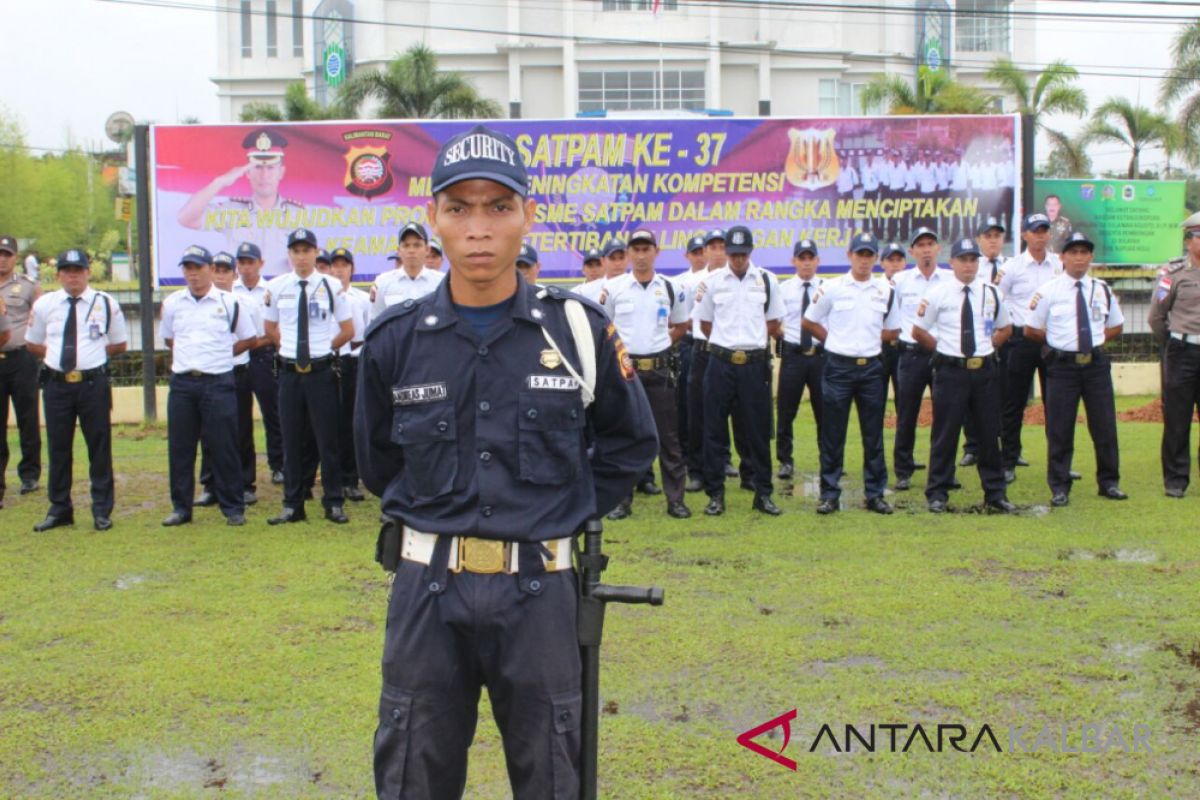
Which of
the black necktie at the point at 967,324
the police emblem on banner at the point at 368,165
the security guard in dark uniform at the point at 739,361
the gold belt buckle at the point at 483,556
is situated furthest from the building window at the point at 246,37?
the gold belt buckle at the point at 483,556

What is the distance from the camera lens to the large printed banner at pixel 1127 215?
22562 millimetres

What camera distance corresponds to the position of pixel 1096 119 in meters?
43.2

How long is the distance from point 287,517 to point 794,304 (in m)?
5.08

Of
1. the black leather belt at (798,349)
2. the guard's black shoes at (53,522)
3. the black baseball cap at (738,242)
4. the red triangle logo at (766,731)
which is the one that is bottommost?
the red triangle logo at (766,731)

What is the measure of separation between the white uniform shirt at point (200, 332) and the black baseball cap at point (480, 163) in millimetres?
7235

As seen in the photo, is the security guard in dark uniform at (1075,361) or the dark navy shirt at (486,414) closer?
the dark navy shirt at (486,414)

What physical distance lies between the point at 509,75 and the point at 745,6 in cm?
1146

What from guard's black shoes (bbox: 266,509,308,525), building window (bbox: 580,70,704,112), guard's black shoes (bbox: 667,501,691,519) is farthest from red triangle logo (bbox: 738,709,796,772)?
building window (bbox: 580,70,704,112)

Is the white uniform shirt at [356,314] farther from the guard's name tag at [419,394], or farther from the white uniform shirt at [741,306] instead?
the guard's name tag at [419,394]

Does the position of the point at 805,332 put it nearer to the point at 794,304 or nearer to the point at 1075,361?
the point at 794,304

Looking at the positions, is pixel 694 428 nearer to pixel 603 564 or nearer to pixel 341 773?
pixel 341 773

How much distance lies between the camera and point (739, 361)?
32.6 feet

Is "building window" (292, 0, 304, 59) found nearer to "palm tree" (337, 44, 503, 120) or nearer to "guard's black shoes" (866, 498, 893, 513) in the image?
"palm tree" (337, 44, 503, 120)

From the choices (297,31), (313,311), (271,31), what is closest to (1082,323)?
(313,311)
